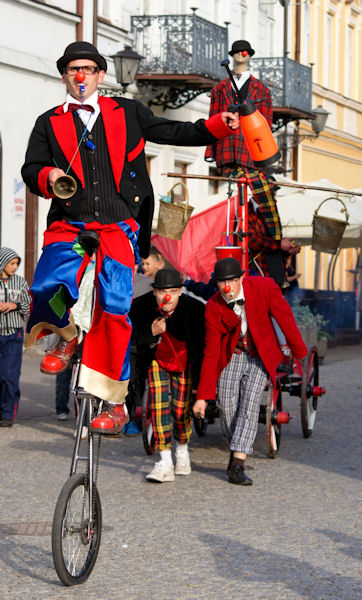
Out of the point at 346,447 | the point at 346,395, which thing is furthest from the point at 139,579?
the point at 346,395

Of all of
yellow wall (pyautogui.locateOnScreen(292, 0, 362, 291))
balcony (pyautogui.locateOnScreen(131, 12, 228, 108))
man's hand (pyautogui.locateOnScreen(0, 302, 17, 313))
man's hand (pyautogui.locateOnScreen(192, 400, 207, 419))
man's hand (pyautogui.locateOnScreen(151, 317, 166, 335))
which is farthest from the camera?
yellow wall (pyautogui.locateOnScreen(292, 0, 362, 291))

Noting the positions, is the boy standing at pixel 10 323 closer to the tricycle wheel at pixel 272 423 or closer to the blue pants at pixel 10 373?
the blue pants at pixel 10 373

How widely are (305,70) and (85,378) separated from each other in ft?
83.7

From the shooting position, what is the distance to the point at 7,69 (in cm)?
1891

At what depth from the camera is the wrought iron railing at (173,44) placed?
2342 cm

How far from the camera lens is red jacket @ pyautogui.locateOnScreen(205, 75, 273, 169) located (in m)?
9.49

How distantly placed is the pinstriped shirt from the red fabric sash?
2919 mm

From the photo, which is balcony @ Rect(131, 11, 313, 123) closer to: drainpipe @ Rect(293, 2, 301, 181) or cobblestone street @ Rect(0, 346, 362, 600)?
drainpipe @ Rect(293, 2, 301, 181)

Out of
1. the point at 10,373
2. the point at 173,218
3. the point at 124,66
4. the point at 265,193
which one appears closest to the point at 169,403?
the point at 265,193

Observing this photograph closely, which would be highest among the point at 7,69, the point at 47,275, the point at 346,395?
the point at 7,69

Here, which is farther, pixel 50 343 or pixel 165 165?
pixel 165 165

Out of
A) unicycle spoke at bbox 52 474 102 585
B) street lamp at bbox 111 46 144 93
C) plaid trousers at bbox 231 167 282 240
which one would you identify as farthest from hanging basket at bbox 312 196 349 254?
street lamp at bbox 111 46 144 93

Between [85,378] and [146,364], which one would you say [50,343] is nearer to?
[85,378]

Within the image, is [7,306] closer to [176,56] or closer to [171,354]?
[171,354]
